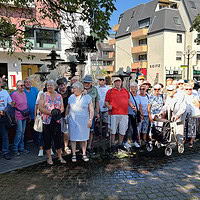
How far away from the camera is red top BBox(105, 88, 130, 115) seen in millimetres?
5766

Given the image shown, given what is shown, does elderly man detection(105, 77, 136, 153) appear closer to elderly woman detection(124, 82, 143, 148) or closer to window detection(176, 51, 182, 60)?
elderly woman detection(124, 82, 143, 148)

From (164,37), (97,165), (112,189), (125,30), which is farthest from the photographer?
(125,30)

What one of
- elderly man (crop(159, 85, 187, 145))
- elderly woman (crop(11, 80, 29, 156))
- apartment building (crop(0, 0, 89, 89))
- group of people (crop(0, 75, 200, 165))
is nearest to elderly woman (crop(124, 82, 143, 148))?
group of people (crop(0, 75, 200, 165))

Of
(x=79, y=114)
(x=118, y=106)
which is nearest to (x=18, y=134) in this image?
(x=79, y=114)

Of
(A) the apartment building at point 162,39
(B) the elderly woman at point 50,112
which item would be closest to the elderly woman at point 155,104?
(B) the elderly woman at point 50,112

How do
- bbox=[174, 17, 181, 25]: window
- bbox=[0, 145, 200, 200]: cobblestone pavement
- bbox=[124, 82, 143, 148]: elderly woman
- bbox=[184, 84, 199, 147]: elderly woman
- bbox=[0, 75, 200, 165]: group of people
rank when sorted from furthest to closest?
1. bbox=[174, 17, 181, 25]: window
2. bbox=[184, 84, 199, 147]: elderly woman
3. bbox=[124, 82, 143, 148]: elderly woman
4. bbox=[0, 75, 200, 165]: group of people
5. bbox=[0, 145, 200, 200]: cobblestone pavement

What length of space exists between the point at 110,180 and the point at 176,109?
2.71 m

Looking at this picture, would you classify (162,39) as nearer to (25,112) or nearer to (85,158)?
(25,112)

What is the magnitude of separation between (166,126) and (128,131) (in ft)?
3.76

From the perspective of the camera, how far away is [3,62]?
19.7m

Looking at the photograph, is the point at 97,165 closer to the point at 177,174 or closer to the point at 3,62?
the point at 177,174

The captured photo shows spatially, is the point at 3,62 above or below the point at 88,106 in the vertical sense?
above

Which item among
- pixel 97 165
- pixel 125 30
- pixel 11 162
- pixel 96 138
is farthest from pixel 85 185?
pixel 125 30

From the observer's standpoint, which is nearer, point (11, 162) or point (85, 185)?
point (85, 185)
